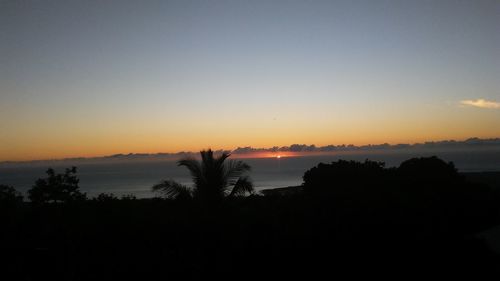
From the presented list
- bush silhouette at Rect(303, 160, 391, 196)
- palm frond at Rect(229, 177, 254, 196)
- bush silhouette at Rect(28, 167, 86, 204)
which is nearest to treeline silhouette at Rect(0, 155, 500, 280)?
palm frond at Rect(229, 177, 254, 196)

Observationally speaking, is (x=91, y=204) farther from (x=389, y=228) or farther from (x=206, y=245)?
(x=389, y=228)

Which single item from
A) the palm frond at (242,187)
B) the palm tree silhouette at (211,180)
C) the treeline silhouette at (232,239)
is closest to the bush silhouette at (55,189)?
the treeline silhouette at (232,239)

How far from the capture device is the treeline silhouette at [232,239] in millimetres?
7113

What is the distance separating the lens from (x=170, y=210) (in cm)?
1065

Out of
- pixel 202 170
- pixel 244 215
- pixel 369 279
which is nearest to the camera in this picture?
pixel 369 279

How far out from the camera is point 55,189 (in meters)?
16.6

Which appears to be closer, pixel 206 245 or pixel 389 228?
pixel 206 245

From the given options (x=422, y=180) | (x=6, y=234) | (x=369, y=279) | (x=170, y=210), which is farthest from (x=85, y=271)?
(x=422, y=180)

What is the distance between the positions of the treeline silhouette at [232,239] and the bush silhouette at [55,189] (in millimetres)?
5766

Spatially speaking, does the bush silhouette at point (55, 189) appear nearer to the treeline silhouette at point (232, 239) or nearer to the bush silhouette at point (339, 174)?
the treeline silhouette at point (232, 239)

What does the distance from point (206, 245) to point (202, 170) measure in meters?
3.90

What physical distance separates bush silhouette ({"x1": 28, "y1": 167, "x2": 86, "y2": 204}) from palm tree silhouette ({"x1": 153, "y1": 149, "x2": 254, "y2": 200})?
249 inches

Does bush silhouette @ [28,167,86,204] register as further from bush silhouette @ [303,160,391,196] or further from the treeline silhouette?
bush silhouette @ [303,160,391,196]

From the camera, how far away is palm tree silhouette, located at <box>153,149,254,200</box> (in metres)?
11.3
